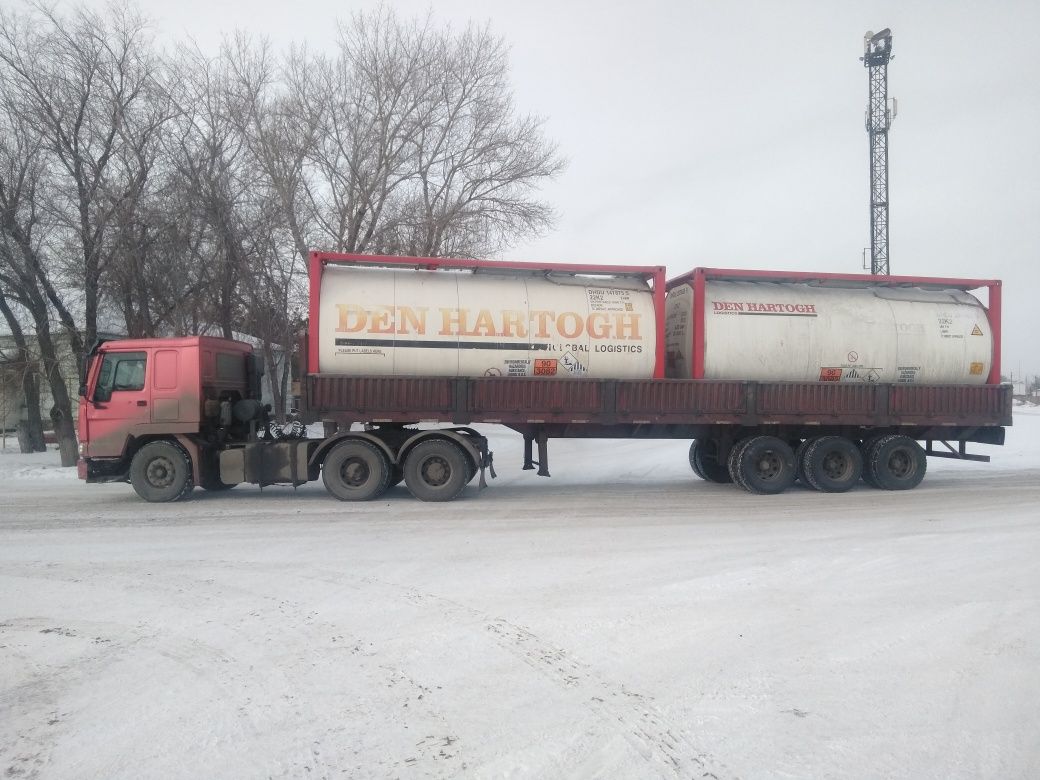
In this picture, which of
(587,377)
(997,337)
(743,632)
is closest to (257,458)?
(587,377)

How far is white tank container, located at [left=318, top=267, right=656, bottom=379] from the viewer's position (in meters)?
10.9

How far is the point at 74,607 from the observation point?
5.68 metres

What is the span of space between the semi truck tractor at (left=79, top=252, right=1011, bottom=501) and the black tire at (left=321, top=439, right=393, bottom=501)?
0.03 meters

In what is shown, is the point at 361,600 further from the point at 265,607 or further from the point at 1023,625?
the point at 1023,625

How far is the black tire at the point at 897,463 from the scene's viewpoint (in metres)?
12.2

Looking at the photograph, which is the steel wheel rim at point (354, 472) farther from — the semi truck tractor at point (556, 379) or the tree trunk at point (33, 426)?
the tree trunk at point (33, 426)

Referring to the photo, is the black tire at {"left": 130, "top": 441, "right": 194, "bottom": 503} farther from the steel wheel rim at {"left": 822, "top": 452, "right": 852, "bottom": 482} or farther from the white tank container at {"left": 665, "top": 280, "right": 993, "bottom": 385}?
the steel wheel rim at {"left": 822, "top": 452, "right": 852, "bottom": 482}

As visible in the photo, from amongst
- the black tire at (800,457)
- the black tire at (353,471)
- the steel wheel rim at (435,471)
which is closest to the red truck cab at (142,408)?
the black tire at (353,471)

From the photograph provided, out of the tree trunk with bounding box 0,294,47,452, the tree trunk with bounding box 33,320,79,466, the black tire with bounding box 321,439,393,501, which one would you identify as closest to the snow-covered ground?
the black tire with bounding box 321,439,393,501

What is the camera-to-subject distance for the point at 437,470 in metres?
11.1

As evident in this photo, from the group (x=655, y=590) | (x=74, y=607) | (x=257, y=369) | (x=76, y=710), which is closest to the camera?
(x=76, y=710)

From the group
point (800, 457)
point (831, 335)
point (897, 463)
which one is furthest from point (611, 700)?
point (897, 463)

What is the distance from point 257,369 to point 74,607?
717 cm

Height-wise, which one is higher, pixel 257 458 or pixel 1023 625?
pixel 257 458
